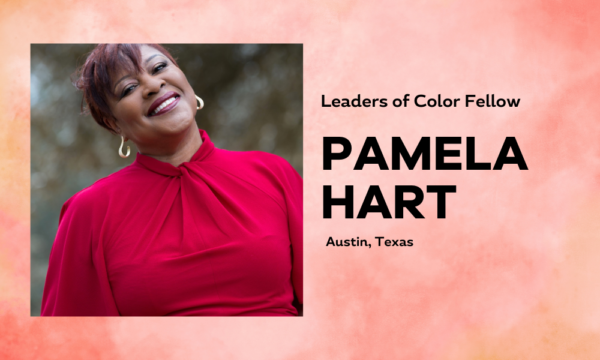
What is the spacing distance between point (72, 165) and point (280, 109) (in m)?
1.23

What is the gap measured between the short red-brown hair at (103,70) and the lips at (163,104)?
0.43 ft

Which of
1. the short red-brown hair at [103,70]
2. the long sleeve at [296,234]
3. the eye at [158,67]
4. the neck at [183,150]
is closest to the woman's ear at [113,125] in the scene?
the short red-brown hair at [103,70]

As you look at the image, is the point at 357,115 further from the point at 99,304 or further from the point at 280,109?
the point at 99,304

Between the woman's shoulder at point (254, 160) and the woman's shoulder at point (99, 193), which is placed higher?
the woman's shoulder at point (254, 160)

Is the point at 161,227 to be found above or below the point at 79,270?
above

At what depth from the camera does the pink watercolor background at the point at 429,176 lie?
1.93m

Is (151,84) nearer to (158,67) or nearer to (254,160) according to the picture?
(158,67)

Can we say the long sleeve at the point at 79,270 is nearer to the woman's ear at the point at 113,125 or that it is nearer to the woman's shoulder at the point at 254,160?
the woman's ear at the point at 113,125

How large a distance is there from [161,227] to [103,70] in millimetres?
599

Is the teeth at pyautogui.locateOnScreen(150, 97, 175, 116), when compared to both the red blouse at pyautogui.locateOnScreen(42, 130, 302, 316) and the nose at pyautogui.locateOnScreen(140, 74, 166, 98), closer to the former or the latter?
the nose at pyautogui.locateOnScreen(140, 74, 166, 98)

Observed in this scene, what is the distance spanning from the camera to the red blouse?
182cm

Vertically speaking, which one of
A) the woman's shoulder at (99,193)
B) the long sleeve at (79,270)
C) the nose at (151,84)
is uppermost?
the nose at (151,84)

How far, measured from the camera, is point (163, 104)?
186 cm

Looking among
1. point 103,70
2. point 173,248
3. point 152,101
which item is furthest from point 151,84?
point 173,248
